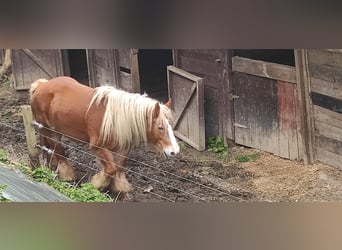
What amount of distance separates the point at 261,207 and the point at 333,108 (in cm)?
36

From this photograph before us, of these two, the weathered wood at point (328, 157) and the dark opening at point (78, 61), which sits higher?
the dark opening at point (78, 61)

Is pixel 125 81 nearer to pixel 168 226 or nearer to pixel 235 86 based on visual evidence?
pixel 235 86

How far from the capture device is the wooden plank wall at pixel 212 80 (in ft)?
5.97

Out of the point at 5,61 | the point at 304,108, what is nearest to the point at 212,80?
the point at 304,108

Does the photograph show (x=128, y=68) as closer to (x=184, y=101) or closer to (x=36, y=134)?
(x=184, y=101)

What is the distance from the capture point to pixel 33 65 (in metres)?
1.84

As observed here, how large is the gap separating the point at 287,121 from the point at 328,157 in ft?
0.52

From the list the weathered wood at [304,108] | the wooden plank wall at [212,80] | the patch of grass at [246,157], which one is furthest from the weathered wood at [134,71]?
the weathered wood at [304,108]

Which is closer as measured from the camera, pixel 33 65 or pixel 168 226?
pixel 33 65

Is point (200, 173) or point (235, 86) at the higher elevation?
point (235, 86)

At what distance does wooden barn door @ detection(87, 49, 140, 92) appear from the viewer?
183 cm

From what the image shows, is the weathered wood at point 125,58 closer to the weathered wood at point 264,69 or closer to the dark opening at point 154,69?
the dark opening at point 154,69

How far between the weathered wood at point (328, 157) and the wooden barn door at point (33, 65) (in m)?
0.79
